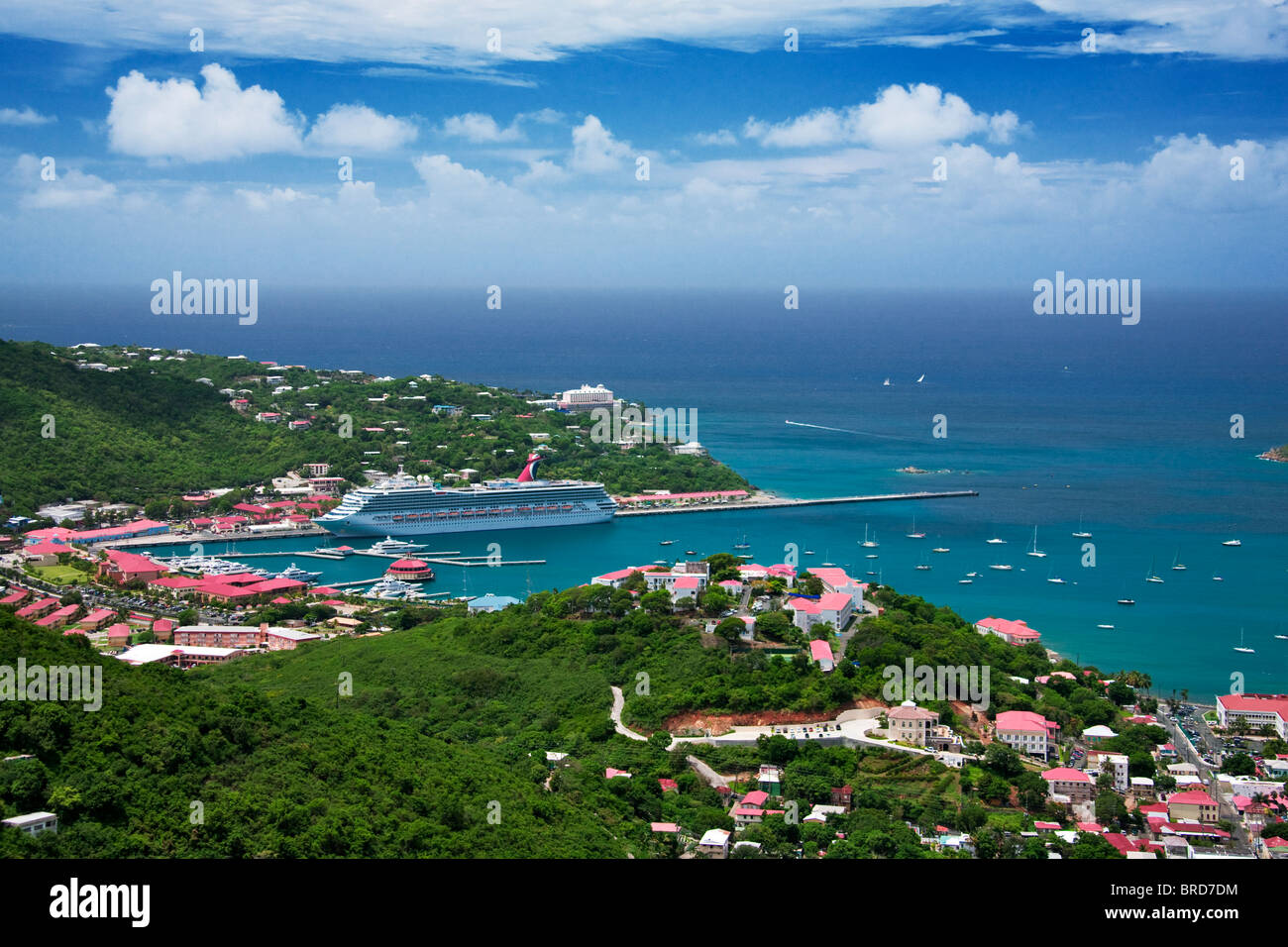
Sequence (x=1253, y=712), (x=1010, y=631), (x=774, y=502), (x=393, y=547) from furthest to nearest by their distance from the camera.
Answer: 1. (x=774, y=502)
2. (x=393, y=547)
3. (x=1010, y=631)
4. (x=1253, y=712)

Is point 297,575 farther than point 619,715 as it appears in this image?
Yes

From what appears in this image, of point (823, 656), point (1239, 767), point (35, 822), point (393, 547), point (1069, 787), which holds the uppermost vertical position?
point (35, 822)

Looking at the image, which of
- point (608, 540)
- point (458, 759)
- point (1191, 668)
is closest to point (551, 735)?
point (458, 759)

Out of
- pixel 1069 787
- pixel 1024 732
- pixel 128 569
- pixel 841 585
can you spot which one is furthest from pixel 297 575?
pixel 1069 787

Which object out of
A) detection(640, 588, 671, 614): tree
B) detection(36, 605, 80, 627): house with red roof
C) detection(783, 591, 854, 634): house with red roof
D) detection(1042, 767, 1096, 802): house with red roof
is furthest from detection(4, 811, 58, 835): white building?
detection(36, 605, 80, 627): house with red roof

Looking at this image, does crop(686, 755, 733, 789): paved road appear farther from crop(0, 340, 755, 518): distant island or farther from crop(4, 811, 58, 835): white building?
crop(0, 340, 755, 518): distant island

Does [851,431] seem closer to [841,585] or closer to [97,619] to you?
[841,585]

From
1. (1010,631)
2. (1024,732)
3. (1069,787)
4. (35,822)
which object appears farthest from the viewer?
(1010,631)
